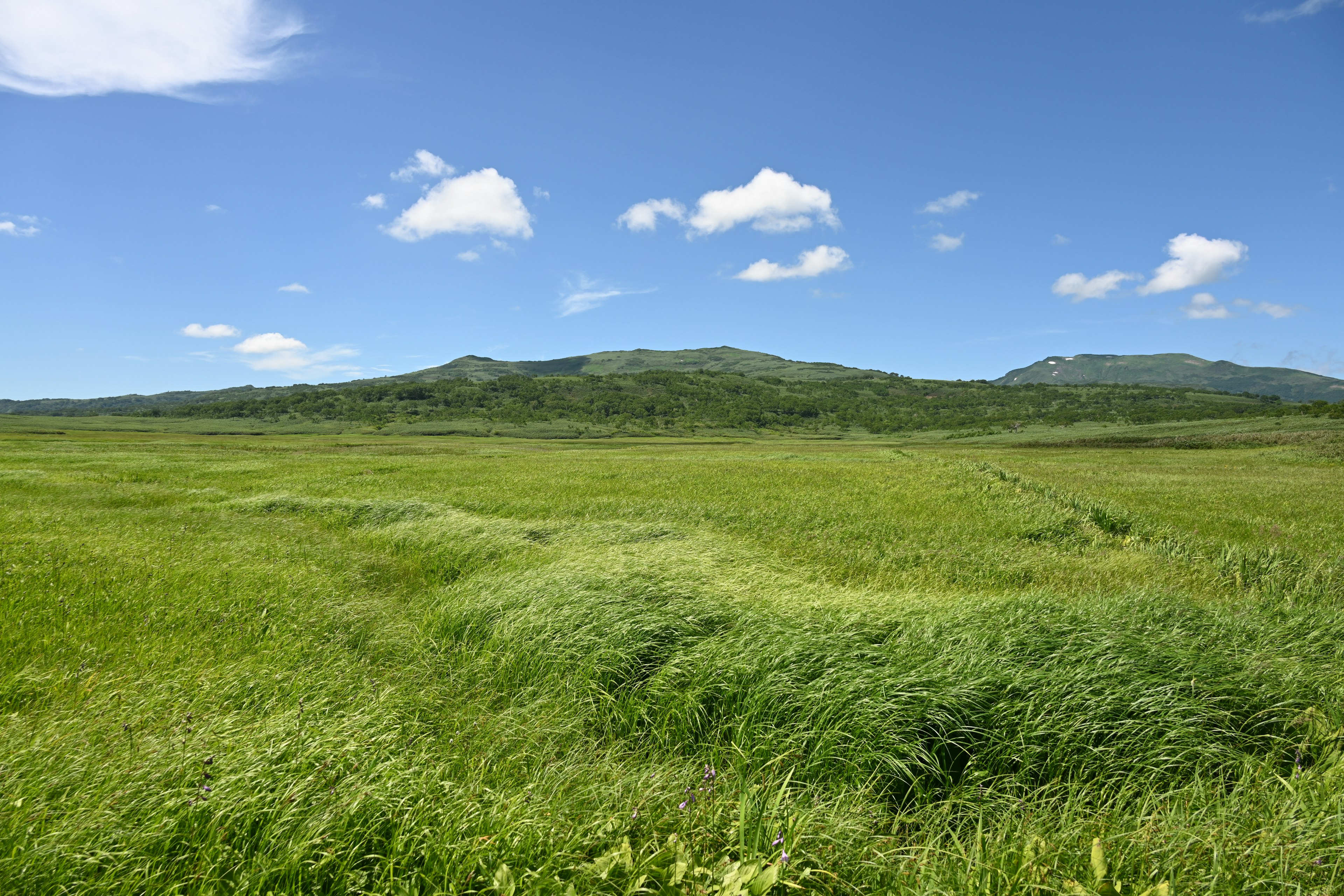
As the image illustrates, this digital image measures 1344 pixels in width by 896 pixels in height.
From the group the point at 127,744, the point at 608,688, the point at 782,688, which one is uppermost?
the point at 127,744

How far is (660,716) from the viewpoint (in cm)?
603

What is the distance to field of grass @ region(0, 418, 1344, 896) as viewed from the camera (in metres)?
3.35

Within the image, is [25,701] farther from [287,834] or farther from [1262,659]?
[1262,659]

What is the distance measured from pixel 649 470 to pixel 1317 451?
5294cm

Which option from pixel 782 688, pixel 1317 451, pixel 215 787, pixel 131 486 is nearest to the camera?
pixel 215 787

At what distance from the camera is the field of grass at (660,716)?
335cm

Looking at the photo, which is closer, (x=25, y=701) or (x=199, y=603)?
(x=25, y=701)

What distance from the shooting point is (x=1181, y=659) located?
20.1 ft

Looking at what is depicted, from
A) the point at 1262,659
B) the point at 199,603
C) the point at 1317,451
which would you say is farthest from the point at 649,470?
the point at 1317,451

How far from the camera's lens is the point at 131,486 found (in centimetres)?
2603

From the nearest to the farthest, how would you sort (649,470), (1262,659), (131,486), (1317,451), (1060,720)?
(1060,720), (1262,659), (131,486), (649,470), (1317,451)

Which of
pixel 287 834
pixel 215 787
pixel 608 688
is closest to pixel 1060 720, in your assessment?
pixel 608 688

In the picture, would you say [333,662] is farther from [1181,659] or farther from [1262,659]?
[1262,659]

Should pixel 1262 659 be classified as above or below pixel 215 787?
below
